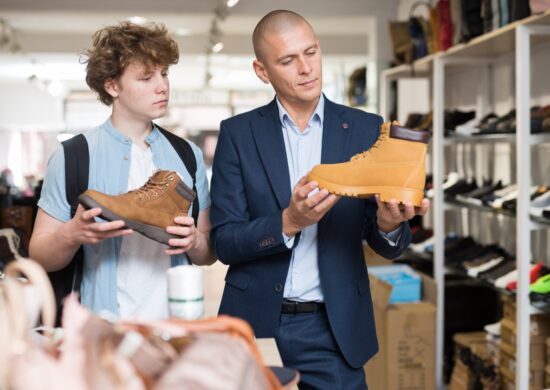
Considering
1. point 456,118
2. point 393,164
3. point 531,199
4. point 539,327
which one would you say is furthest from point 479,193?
point 393,164

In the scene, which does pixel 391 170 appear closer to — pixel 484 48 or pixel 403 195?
pixel 403 195

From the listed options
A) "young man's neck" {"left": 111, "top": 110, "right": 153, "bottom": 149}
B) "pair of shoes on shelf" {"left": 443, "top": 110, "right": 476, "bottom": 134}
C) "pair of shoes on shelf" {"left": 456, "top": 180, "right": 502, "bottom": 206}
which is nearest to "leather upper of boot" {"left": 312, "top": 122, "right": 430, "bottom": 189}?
"young man's neck" {"left": 111, "top": 110, "right": 153, "bottom": 149}

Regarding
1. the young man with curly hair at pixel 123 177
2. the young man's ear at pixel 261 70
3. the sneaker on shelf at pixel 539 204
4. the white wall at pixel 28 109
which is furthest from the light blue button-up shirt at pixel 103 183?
the white wall at pixel 28 109

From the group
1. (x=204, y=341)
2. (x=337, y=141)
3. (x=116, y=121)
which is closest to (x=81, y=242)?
(x=116, y=121)

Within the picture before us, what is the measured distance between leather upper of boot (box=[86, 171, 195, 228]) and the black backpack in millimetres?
160

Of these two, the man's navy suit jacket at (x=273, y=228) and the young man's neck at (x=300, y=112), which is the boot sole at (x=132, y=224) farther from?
the young man's neck at (x=300, y=112)

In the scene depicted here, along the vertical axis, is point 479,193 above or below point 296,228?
below

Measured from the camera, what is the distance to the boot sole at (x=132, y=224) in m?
2.01

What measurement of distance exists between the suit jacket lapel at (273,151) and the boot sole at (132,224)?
37cm

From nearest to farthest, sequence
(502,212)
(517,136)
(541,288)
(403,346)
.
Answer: (541,288) → (517,136) → (502,212) → (403,346)

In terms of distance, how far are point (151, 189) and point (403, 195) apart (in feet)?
2.30

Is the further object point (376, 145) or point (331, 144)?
point (331, 144)

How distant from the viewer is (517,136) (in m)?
3.90

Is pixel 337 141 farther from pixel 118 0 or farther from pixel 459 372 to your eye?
pixel 118 0
